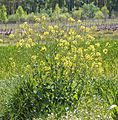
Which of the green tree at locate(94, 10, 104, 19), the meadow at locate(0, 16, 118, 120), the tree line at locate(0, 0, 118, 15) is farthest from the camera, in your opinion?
the tree line at locate(0, 0, 118, 15)

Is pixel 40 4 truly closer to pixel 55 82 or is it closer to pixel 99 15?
pixel 99 15

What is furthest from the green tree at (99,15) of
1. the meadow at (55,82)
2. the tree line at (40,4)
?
the meadow at (55,82)

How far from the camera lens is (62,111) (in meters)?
5.42

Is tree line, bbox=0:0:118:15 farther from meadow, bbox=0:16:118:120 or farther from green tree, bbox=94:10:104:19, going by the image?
meadow, bbox=0:16:118:120

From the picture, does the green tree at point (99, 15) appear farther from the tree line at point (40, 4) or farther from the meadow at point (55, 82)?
the meadow at point (55, 82)

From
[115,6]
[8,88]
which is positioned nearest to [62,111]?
[8,88]

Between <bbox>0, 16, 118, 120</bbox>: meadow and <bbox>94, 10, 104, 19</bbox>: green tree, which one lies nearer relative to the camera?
<bbox>0, 16, 118, 120</bbox>: meadow

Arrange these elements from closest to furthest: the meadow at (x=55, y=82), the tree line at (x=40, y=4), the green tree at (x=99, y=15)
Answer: the meadow at (x=55, y=82) < the green tree at (x=99, y=15) < the tree line at (x=40, y=4)

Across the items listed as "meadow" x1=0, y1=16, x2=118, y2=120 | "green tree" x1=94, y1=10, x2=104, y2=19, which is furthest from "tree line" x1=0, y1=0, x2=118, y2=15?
"meadow" x1=0, y1=16, x2=118, y2=120

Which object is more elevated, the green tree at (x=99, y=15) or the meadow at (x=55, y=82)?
the meadow at (x=55, y=82)

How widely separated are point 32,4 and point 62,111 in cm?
7018

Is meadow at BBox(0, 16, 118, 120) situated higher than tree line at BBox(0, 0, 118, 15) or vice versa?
meadow at BBox(0, 16, 118, 120)

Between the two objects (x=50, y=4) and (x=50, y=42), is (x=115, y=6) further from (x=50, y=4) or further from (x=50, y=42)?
(x=50, y=42)

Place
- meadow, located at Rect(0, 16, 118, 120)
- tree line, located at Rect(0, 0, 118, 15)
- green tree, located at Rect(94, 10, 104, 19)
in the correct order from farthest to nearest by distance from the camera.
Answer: tree line, located at Rect(0, 0, 118, 15)
green tree, located at Rect(94, 10, 104, 19)
meadow, located at Rect(0, 16, 118, 120)
